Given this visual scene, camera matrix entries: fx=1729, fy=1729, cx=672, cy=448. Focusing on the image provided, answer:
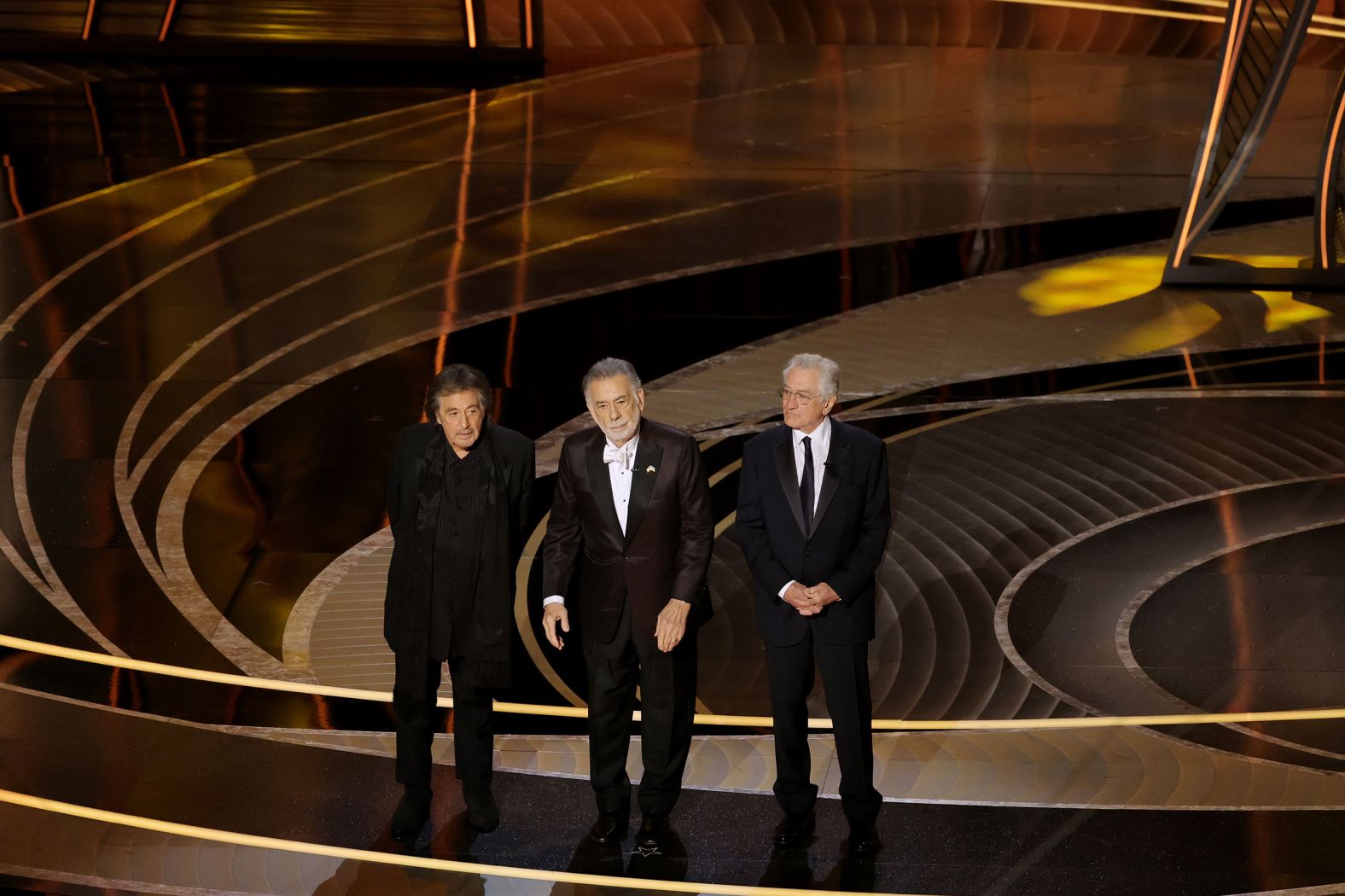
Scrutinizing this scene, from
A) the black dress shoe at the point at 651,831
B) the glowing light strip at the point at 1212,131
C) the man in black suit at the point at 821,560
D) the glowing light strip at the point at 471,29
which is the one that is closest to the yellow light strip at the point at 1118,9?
the glowing light strip at the point at 471,29

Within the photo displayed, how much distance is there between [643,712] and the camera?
4.38m

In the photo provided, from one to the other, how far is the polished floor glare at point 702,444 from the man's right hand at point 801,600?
0.67m

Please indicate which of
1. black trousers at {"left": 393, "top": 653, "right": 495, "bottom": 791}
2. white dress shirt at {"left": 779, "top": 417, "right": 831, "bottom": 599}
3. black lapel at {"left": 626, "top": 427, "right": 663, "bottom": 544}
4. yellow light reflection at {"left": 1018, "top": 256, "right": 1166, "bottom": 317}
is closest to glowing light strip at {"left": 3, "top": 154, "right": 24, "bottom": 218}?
yellow light reflection at {"left": 1018, "top": 256, "right": 1166, "bottom": 317}

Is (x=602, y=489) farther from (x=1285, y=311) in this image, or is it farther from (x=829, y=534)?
(x=1285, y=311)

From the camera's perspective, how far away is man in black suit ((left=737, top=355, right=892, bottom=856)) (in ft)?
14.0

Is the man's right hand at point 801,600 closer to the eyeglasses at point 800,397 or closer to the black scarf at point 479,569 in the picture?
the eyeglasses at point 800,397

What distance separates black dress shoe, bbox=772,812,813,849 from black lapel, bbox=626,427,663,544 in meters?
0.91

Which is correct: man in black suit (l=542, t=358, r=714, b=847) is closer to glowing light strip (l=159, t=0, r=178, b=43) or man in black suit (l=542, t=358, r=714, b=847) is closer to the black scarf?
the black scarf

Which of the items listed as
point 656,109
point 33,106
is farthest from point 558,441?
point 33,106

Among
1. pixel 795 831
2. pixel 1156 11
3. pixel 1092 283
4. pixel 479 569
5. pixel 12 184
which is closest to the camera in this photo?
pixel 479 569

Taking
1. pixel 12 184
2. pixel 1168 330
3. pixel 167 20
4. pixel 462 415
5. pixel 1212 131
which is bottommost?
pixel 1168 330

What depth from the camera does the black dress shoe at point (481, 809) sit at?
4516 mm

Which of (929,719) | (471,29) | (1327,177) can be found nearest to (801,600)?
(929,719)

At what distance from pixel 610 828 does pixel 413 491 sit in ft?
3.32
